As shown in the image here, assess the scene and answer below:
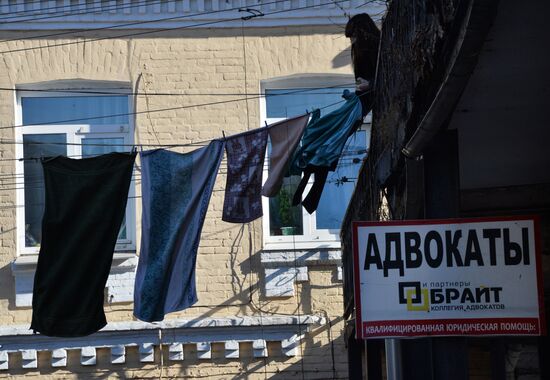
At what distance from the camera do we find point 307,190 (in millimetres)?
14086

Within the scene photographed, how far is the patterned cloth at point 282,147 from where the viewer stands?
9.66 metres

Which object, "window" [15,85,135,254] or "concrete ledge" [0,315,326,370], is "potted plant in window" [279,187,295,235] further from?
"window" [15,85,135,254]

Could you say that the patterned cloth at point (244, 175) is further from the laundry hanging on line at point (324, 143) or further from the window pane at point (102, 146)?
the window pane at point (102, 146)

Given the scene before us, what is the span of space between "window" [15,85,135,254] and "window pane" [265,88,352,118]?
1839 mm

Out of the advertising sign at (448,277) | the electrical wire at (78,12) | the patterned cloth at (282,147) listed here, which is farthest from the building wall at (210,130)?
the advertising sign at (448,277)

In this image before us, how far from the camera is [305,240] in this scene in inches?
546

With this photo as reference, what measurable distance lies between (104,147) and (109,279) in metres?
1.73

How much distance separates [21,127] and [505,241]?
919 cm

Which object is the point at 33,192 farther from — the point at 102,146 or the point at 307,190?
the point at 307,190

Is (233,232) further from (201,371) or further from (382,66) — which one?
(382,66)

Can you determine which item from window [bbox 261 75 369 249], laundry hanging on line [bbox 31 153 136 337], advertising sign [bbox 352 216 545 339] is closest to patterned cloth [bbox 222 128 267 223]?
laundry hanging on line [bbox 31 153 136 337]

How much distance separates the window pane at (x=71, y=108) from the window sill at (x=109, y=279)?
1793mm

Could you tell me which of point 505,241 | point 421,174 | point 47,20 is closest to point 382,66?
point 421,174

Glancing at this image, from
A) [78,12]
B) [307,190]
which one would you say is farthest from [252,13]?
[307,190]
